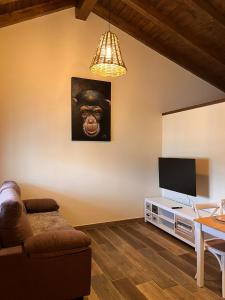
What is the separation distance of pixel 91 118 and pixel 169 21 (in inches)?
77.5

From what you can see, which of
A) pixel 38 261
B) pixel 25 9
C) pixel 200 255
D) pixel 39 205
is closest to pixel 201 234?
pixel 200 255

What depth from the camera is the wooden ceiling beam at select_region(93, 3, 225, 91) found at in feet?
13.7

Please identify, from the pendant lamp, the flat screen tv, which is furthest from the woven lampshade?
the flat screen tv

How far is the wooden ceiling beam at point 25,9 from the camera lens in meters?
3.37

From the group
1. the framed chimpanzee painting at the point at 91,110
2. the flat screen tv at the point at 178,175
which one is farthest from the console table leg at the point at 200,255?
the framed chimpanzee painting at the point at 91,110

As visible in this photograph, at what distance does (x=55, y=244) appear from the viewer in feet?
6.77

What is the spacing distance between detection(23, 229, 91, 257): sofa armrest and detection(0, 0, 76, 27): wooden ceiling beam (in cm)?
305

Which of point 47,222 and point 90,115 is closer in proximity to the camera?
point 47,222

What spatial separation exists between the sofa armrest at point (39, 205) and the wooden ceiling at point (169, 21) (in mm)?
2675

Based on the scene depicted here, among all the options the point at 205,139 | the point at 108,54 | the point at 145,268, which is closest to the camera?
the point at 108,54

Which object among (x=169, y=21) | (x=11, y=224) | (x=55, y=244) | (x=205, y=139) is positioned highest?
(x=169, y=21)

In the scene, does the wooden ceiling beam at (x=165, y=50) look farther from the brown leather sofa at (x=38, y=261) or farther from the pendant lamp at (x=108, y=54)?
the brown leather sofa at (x=38, y=261)

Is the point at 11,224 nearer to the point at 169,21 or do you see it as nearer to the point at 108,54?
the point at 108,54

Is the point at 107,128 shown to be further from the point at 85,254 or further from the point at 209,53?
the point at 85,254
